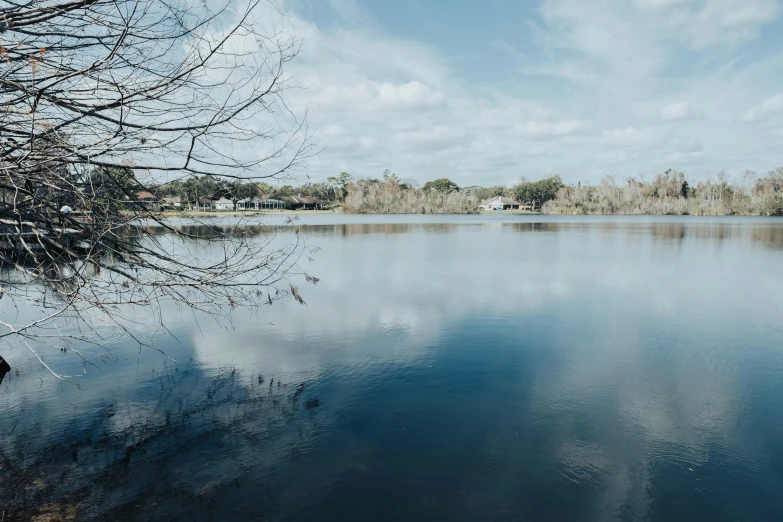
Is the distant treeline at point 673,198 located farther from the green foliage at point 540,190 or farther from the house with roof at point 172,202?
the house with roof at point 172,202

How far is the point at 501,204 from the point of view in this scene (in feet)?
453

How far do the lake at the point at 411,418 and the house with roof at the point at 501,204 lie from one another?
129241mm

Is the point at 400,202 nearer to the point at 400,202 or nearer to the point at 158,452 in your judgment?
the point at 400,202

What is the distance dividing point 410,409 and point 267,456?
209 cm

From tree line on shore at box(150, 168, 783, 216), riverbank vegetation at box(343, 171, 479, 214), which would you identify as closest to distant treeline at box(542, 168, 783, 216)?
tree line on shore at box(150, 168, 783, 216)

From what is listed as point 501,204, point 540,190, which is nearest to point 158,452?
point 540,190

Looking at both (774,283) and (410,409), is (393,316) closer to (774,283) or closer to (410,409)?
(410,409)

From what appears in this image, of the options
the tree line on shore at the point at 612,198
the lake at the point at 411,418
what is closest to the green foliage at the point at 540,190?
the tree line on shore at the point at 612,198

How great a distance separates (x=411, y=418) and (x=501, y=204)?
447 feet

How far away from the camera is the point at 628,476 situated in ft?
17.3

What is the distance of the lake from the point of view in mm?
4938

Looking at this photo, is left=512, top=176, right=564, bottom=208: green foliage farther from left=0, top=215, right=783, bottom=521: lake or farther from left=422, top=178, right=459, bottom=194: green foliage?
left=0, top=215, right=783, bottom=521: lake

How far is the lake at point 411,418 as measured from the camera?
494 cm

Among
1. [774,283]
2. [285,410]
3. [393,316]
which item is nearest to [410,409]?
[285,410]
